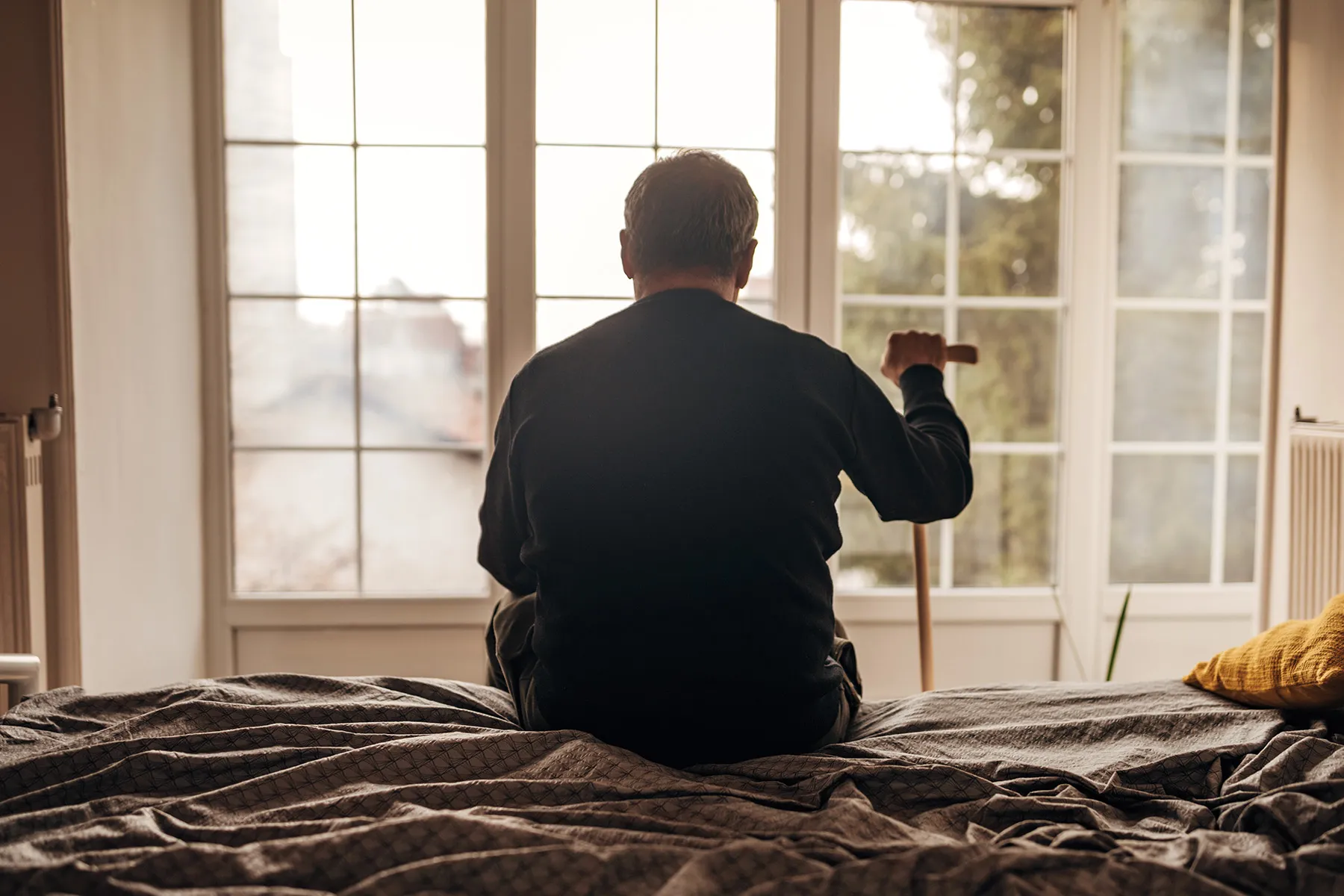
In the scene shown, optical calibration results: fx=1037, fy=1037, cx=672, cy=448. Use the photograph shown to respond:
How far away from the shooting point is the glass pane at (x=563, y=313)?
10.1ft

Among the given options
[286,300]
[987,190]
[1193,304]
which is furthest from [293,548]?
[1193,304]

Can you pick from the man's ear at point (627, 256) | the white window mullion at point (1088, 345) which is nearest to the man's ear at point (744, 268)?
the man's ear at point (627, 256)

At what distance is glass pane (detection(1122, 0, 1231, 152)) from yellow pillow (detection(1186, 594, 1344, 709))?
2099 millimetres

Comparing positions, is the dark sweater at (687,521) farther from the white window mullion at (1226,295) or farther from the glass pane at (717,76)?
the white window mullion at (1226,295)

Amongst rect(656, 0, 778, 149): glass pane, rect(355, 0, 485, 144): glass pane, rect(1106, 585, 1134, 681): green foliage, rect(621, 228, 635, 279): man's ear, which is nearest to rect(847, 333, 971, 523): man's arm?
rect(621, 228, 635, 279): man's ear

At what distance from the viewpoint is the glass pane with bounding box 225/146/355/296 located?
3.03 m

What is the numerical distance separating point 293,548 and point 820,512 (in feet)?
7.17

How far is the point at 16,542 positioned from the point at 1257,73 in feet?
11.6

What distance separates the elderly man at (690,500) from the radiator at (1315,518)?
1.66 m

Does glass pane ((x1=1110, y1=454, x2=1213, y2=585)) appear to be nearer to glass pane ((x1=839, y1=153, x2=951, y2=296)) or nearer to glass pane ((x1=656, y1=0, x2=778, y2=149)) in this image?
glass pane ((x1=839, y1=153, x2=951, y2=296))

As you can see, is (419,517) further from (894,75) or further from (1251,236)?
(1251,236)

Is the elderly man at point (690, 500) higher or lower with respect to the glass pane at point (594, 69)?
lower

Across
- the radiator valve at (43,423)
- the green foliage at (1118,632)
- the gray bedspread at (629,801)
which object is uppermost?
the radiator valve at (43,423)

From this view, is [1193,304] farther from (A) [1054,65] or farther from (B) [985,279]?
(A) [1054,65]
